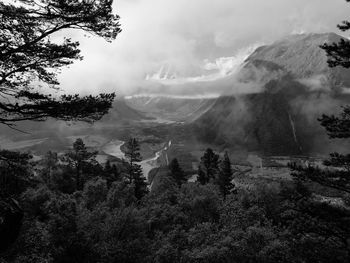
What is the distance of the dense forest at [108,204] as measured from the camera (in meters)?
18.1

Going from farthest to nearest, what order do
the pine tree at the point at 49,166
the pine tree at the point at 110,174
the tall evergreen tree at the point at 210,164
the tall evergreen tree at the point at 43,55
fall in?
the tall evergreen tree at the point at 210,164
the pine tree at the point at 110,174
the pine tree at the point at 49,166
the tall evergreen tree at the point at 43,55

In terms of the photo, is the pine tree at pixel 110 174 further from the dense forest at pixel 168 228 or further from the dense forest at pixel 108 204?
the dense forest at pixel 168 228

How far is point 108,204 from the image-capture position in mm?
59500

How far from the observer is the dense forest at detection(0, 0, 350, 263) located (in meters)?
18.1

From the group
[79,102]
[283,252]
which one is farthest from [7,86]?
[283,252]

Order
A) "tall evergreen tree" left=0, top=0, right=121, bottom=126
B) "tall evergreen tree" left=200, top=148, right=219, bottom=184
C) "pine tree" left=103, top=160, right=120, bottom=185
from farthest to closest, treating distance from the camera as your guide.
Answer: "tall evergreen tree" left=200, top=148, right=219, bottom=184, "pine tree" left=103, top=160, right=120, bottom=185, "tall evergreen tree" left=0, top=0, right=121, bottom=126

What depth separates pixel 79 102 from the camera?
1912 centimetres

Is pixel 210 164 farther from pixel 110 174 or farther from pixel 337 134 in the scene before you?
pixel 337 134

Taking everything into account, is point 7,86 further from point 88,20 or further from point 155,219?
point 155,219

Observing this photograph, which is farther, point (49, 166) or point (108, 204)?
Result: point (49, 166)

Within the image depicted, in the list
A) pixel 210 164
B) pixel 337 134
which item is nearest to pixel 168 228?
pixel 337 134

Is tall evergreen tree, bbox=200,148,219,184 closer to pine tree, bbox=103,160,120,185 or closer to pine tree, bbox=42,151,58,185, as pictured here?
pine tree, bbox=103,160,120,185

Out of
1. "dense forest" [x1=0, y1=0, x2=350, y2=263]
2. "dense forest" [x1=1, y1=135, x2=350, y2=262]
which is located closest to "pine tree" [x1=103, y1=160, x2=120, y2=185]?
"dense forest" [x1=0, y1=0, x2=350, y2=263]

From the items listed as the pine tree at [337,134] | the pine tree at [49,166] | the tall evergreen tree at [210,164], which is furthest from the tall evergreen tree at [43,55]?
the tall evergreen tree at [210,164]
